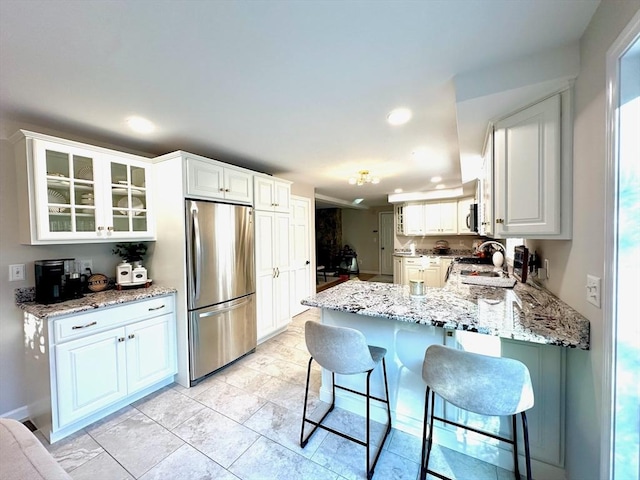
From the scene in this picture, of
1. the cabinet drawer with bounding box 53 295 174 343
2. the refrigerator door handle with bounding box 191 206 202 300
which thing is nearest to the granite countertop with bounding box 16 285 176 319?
the cabinet drawer with bounding box 53 295 174 343

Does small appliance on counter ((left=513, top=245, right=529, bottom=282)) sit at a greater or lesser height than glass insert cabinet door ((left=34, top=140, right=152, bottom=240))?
lesser

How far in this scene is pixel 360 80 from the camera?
5.10 feet

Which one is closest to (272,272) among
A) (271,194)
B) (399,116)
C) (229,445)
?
(271,194)

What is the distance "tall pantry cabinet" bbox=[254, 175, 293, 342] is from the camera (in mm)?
3219

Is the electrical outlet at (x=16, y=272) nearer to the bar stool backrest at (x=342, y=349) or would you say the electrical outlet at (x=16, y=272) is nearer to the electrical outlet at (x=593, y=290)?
the bar stool backrest at (x=342, y=349)

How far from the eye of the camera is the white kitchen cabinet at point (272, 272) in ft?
10.6

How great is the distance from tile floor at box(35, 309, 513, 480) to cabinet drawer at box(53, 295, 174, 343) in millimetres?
719

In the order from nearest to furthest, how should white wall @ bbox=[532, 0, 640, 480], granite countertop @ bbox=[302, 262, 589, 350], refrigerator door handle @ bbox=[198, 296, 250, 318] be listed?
white wall @ bbox=[532, 0, 640, 480] < granite countertop @ bbox=[302, 262, 589, 350] < refrigerator door handle @ bbox=[198, 296, 250, 318]

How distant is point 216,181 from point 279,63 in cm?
154

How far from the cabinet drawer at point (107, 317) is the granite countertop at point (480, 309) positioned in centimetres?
144

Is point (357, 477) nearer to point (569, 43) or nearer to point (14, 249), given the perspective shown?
point (569, 43)

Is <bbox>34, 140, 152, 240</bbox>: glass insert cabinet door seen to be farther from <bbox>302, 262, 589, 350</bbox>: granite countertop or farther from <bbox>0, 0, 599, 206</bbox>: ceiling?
<bbox>302, 262, 589, 350</bbox>: granite countertop

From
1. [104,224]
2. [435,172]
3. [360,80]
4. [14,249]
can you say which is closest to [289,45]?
→ [360,80]

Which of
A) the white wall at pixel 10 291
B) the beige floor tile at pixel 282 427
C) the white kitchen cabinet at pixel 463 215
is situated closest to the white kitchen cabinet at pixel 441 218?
the white kitchen cabinet at pixel 463 215
